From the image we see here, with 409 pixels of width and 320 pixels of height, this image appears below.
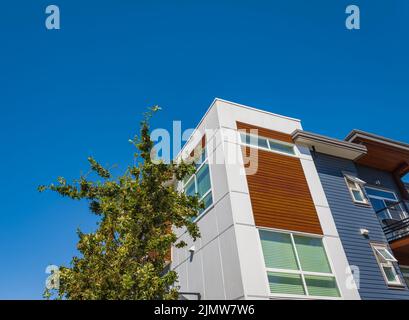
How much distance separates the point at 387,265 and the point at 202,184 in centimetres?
779

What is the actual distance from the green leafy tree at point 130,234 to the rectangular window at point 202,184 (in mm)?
1801

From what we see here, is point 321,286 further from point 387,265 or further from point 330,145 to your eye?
point 330,145

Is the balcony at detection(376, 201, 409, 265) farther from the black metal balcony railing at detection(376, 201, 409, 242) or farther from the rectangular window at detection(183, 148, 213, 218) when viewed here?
the rectangular window at detection(183, 148, 213, 218)

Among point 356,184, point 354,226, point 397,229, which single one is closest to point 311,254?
point 354,226

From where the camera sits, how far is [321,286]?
1052 cm

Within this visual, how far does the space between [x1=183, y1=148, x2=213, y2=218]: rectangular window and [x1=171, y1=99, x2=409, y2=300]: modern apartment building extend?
44 millimetres

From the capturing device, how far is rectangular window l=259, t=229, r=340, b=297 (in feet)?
32.7

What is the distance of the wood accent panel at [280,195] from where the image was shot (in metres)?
11.2

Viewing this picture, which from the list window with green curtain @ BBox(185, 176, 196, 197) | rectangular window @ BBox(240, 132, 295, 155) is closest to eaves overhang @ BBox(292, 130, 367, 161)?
rectangular window @ BBox(240, 132, 295, 155)

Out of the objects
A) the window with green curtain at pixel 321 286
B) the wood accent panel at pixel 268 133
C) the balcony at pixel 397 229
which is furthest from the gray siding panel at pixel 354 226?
the wood accent panel at pixel 268 133

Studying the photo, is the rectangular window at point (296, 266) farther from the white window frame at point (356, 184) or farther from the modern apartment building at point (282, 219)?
the white window frame at point (356, 184)

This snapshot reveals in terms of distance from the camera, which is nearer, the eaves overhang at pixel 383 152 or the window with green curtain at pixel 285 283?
the window with green curtain at pixel 285 283

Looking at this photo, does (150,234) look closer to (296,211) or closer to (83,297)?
(83,297)
